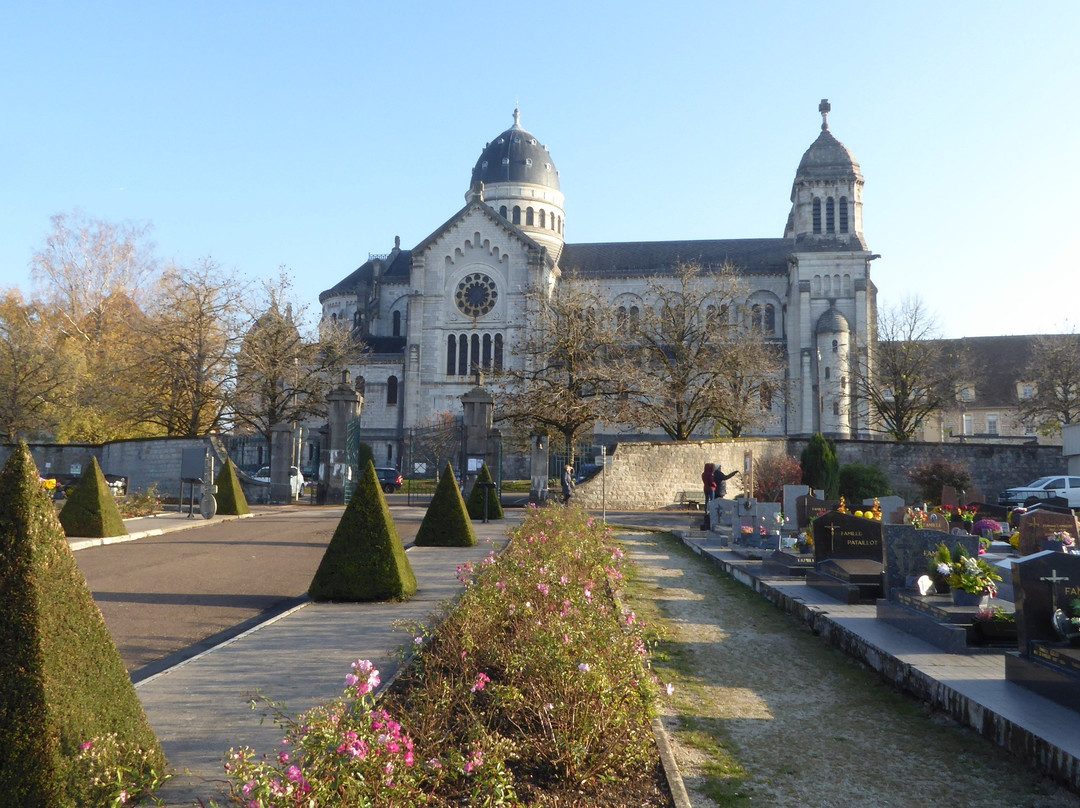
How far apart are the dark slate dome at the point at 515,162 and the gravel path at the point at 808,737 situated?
55455 millimetres

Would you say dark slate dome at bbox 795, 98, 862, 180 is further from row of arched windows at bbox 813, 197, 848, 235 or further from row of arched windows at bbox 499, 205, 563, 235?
row of arched windows at bbox 499, 205, 563, 235

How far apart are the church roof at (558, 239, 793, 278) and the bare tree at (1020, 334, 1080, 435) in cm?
1669

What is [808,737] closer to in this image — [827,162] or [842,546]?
[842,546]

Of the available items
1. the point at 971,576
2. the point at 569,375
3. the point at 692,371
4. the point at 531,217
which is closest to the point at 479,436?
the point at 569,375

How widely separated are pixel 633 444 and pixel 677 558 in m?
12.7

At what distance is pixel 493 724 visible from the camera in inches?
188

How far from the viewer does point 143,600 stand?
8898 mm

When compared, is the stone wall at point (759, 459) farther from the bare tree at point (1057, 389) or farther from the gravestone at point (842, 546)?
the gravestone at point (842, 546)

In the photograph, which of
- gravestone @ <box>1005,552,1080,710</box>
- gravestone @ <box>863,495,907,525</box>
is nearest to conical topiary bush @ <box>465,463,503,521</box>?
gravestone @ <box>863,495,907,525</box>

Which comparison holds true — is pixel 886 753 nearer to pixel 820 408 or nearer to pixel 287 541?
pixel 287 541

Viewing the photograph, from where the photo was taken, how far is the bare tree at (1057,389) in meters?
43.1

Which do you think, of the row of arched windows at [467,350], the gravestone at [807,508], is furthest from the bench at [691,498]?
the row of arched windows at [467,350]

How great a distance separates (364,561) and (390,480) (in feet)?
97.6

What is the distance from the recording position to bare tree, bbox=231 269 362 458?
106 ft
